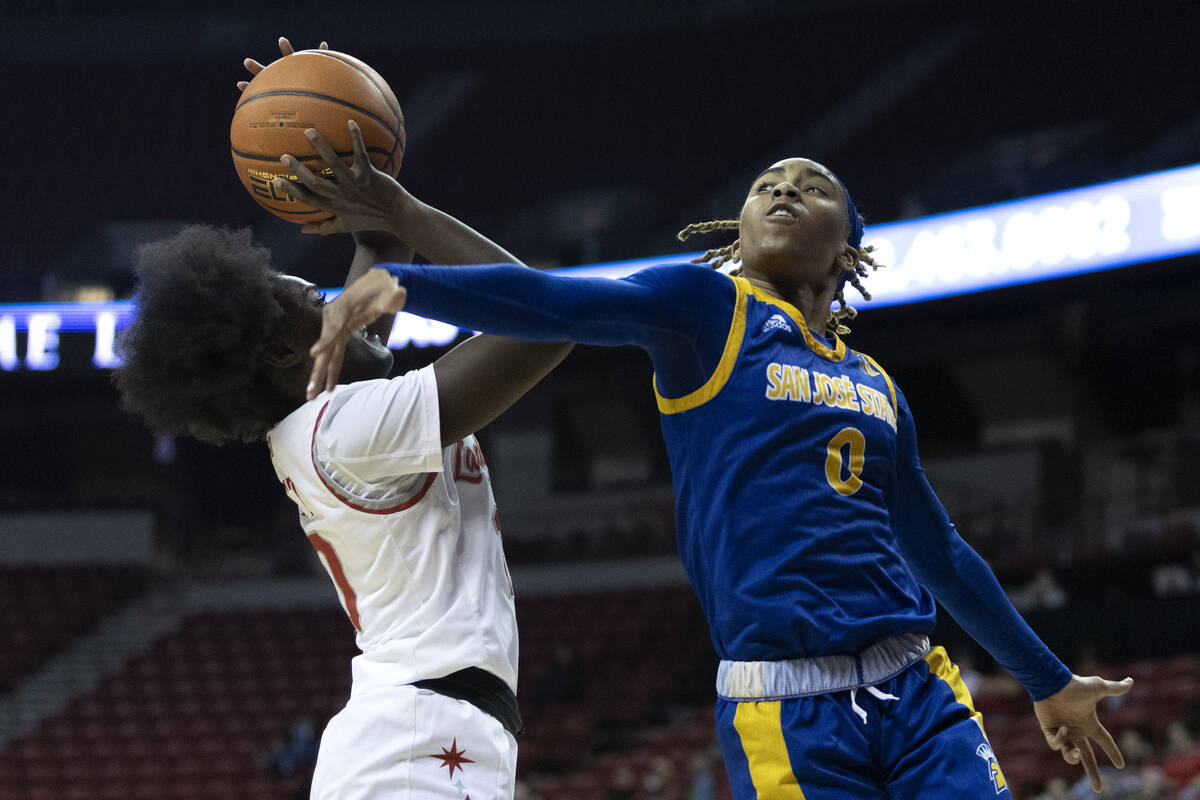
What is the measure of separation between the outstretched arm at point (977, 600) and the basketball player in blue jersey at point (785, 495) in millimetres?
136

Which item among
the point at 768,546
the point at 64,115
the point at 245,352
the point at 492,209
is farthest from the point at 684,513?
the point at 64,115

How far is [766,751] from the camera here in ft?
6.84

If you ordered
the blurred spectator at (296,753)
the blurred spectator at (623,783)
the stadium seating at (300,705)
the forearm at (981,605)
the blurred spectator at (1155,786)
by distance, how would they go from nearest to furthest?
the forearm at (981,605) → the blurred spectator at (1155,786) → the blurred spectator at (623,783) → the stadium seating at (300,705) → the blurred spectator at (296,753)

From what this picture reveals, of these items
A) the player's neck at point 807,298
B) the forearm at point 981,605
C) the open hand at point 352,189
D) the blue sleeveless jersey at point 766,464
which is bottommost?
the forearm at point 981,605

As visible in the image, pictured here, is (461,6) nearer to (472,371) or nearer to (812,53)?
(812,53)

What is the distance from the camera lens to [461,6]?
1662 centimetres

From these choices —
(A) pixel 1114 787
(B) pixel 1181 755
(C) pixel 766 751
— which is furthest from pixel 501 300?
(B) pixel 1181 755

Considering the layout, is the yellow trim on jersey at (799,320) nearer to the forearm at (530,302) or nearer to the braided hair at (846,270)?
the braided hair at (846,270)

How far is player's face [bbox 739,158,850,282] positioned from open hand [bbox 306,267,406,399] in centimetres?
85

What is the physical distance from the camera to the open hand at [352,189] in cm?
227

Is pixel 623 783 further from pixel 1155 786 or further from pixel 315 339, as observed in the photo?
pixel 315 339

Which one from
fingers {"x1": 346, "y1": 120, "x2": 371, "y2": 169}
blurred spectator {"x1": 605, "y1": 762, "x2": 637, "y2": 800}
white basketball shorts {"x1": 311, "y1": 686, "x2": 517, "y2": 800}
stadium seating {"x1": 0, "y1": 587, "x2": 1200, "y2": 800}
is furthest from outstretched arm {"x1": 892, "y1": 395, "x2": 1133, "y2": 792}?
blurred spectator {"x1": 605, "y1": 762, "x2": 637, "y2": 800}

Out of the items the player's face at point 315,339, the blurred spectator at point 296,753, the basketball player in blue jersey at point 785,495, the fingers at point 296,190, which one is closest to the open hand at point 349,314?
the basketball player in blue jersey at point 785,495

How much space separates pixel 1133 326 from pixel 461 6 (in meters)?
9.19
